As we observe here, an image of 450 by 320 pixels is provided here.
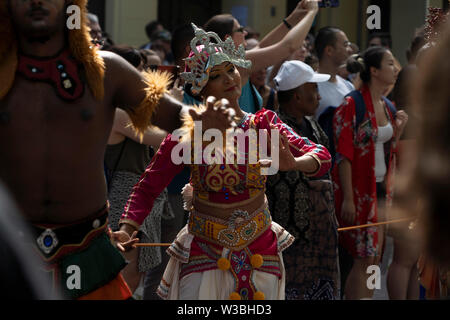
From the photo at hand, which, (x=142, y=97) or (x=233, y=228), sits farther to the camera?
(x=233, y=228)

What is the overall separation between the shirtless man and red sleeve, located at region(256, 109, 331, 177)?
64 centimetres

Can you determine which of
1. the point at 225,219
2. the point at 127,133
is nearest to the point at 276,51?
the point at 127,133

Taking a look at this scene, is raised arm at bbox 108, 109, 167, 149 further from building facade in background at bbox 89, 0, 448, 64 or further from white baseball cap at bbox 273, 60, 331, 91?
building facade in background at bbox 89, 0, 448, 64

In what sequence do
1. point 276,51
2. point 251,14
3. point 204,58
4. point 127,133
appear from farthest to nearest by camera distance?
1. point 251,14
2. point 127,133
3. point 276,51
4. point 204,58

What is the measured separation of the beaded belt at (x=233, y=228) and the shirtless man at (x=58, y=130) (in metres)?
0.59

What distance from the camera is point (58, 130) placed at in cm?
315

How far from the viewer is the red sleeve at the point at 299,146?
383cm

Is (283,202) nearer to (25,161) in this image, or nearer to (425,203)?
(25,161)

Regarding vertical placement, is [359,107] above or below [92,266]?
above

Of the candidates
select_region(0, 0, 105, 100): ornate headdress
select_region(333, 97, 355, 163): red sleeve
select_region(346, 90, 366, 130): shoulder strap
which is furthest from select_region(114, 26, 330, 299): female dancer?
select_region(346, 90, 366, 130): shoulder strap

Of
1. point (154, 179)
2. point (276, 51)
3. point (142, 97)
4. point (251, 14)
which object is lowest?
point (154, 179)

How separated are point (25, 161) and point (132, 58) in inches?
99.0

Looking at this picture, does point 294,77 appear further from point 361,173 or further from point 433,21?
point 361,173

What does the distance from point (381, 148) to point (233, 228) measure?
2.72 metres
